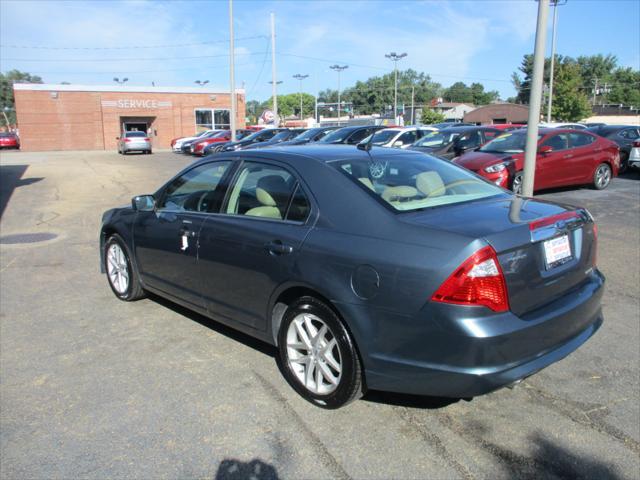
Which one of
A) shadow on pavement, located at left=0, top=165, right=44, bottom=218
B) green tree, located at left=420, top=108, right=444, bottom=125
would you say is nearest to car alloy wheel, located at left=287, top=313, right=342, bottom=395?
shadow on pavement, located at left=0, top=165, right=44, bottom=218

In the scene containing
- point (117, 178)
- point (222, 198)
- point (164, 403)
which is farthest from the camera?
point (117, 178)

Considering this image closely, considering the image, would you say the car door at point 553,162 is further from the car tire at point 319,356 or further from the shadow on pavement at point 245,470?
the shadow on pavement at point 245,470

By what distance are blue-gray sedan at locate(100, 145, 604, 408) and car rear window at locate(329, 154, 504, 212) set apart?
2 cm

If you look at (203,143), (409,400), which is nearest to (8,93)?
(203,143)

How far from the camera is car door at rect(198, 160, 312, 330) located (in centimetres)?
349

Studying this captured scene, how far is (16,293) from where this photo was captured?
5898 mm

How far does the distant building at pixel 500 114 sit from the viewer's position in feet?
244

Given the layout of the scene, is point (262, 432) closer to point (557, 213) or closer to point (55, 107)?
point (557, 213)

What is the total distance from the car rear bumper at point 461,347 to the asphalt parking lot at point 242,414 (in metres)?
0.38

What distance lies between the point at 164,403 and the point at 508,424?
211cm

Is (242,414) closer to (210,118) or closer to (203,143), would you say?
(203,143)

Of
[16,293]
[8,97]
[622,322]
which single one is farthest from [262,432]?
[8,97]

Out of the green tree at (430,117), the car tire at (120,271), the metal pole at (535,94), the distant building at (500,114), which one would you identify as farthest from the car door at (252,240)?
the green tree at (430,117)

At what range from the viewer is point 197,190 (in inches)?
178
